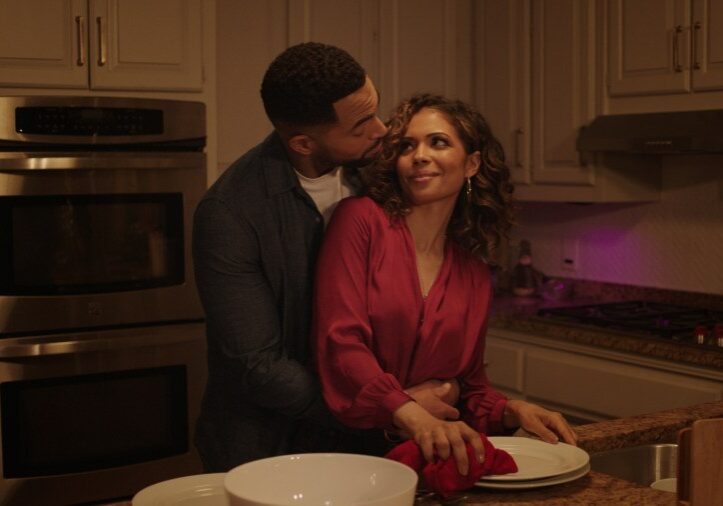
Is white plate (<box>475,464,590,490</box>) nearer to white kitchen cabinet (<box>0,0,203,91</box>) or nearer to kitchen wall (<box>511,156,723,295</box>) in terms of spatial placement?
white kitchen cabinet (<box>0,0,203,91</box>)

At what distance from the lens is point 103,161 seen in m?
2.81

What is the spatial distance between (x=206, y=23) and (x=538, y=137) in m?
1.38

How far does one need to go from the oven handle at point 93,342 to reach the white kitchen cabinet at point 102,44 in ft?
2.32

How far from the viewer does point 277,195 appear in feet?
5.57

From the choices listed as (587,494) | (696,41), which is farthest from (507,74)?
(587,494)

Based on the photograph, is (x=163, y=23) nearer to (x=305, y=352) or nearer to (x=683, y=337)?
(x=305, y=352)

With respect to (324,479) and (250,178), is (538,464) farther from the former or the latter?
(250,178)

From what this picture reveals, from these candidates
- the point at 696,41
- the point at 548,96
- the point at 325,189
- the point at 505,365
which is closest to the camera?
the point at 325,189

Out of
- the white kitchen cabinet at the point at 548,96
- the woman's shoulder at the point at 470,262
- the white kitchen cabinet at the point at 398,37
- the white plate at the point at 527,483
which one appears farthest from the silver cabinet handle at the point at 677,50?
the white plate at the point at 527,483

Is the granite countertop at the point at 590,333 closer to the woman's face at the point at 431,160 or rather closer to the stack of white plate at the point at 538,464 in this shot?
the woman's face at the point at 431,160

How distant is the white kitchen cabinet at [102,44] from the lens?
2834mm

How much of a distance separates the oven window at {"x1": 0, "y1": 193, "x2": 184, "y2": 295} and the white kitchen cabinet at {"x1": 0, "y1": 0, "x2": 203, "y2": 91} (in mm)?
341

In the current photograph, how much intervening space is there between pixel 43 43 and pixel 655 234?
87.4 inches

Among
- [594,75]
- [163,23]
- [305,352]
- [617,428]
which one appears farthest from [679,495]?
[594,75]
